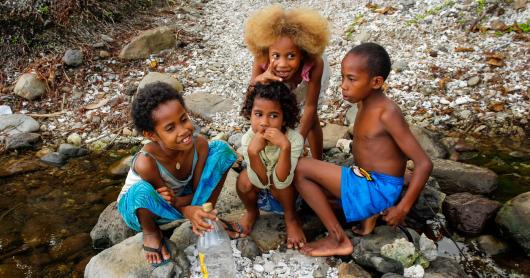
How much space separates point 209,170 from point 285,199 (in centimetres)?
57

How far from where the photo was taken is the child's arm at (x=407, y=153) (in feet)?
9.79

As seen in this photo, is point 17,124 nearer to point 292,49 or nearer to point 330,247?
point 292,49

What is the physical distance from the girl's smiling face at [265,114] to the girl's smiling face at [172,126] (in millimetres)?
434

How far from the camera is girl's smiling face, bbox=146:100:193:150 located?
298 centimetres

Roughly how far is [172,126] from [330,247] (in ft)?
4.26

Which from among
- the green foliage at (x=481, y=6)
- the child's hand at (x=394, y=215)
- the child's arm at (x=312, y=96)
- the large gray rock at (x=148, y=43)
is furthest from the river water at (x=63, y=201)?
the green foliage at (x=481, y=6)

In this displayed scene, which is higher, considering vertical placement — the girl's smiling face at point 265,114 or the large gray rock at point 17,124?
the girl's smiling face at point 265,114

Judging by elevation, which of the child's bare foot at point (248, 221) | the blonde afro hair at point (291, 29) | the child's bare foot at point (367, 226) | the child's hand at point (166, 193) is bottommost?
the child's bare foot at point (248, 221)

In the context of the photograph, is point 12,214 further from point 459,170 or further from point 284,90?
point 459,170

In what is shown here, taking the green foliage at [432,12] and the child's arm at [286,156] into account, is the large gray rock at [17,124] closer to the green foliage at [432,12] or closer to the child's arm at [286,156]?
the child's arm at [286,156]

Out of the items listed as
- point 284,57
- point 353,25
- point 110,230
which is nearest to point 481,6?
point 353,25

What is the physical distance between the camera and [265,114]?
300cm

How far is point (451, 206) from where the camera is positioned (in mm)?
3621

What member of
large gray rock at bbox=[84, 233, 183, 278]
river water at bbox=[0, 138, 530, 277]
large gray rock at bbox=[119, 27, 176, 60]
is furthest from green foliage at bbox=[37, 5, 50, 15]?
large gray rock at bbox=[84, 233, 183, 278]
